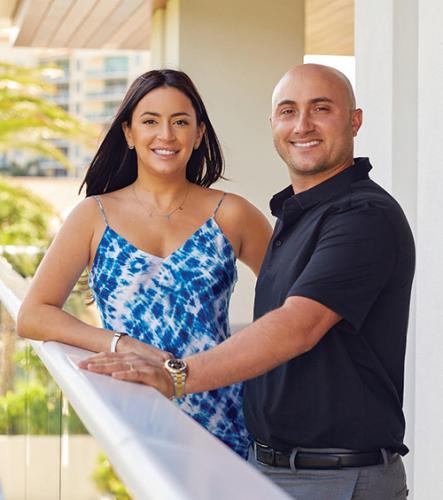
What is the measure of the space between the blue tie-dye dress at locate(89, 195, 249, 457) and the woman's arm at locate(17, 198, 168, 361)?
58mm

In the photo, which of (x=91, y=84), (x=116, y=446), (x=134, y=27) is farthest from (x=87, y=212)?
(x=91, y=84)

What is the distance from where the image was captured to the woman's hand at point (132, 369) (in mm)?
2229

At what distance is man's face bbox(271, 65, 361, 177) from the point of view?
274 centimetres

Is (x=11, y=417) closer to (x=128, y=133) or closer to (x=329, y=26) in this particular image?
(x=128, y=133)

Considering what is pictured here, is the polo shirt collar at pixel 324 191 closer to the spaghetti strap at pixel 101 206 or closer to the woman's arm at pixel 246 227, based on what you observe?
the woman's arm at pixel 246 227

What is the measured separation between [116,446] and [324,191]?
1228mm

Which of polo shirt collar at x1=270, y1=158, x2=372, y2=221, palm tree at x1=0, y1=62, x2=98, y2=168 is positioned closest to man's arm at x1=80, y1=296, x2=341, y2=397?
polo shirt collar at x1=270, y1=158, x2=372, y2=221

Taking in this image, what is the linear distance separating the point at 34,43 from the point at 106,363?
8.54m

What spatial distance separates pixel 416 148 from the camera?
4.33m

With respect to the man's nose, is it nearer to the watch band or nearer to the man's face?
the man's face

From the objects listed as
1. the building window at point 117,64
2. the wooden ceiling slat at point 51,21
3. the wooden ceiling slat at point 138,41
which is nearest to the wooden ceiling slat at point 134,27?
the wooden ceiling slat at point 138,41

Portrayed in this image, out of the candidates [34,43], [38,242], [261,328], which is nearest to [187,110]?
[261,328]

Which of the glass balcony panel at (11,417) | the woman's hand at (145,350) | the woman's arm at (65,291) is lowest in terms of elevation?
the glass balcony panel at (11,417)

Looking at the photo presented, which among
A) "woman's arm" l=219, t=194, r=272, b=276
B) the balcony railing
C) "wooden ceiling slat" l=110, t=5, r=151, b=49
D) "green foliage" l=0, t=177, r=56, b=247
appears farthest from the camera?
"green foliage" l=0, t=177, r=56, b=247
